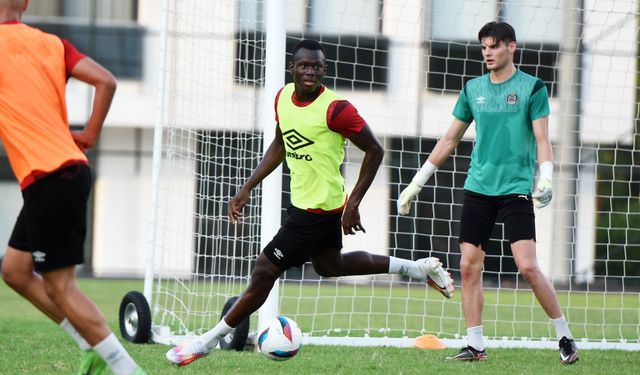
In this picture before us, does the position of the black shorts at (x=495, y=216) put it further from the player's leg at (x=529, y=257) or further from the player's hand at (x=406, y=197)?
the player's hand at (x=406, y=197)

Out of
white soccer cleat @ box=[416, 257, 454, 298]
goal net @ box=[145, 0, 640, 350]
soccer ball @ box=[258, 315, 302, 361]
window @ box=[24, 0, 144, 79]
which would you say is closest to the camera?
soccer ball @ box=[258, 315, 302, 361]

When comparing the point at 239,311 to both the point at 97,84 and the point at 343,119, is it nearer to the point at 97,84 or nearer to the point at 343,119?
the point at 343,119

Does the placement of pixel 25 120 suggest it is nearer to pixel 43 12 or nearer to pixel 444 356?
pixel 444 356

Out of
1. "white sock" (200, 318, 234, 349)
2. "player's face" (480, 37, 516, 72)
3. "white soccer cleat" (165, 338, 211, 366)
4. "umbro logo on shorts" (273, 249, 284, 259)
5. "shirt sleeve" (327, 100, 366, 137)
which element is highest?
"player's face" (480, 37, 516, 72)

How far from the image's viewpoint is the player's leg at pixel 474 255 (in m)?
7.18

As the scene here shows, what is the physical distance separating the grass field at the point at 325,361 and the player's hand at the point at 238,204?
0.88 meters

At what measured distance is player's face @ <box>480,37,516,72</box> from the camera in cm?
709

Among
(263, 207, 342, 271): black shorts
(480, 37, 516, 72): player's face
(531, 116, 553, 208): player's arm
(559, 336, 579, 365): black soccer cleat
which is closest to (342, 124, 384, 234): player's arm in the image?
(263, 207, 342, 271): black shorts

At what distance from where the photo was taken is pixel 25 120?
4.83 meters

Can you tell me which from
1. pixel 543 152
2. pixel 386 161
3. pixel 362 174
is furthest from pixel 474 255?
pixel 386 161

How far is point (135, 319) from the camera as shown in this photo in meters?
8.29

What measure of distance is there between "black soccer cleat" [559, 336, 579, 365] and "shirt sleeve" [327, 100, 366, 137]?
1935mm

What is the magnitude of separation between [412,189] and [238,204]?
1179 millimetres

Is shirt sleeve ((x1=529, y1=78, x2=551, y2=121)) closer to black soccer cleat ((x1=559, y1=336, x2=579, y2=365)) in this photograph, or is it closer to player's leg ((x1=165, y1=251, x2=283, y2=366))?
black soccer cleat ((x1=559, y1=336, x2=579, y2=365))
